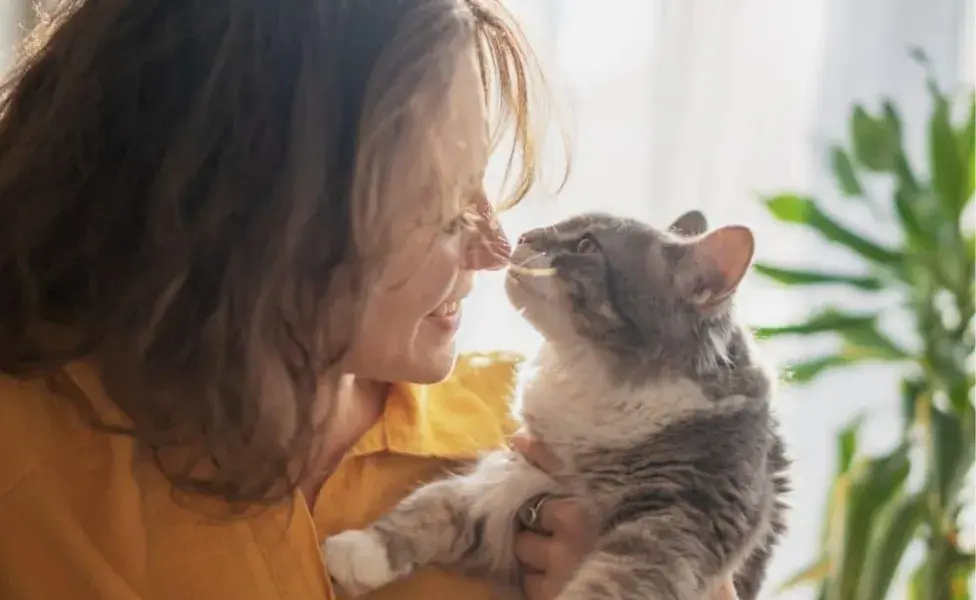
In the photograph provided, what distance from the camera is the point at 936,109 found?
185 cm

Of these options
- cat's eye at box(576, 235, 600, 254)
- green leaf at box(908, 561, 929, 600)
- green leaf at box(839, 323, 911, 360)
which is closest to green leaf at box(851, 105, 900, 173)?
green leaf at box(839, 323, 911, 360)

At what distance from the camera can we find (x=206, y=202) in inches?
37.2

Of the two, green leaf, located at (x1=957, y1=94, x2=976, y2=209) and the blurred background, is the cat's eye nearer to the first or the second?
the blurred background

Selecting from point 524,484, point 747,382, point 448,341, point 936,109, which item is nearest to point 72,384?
point 448,341

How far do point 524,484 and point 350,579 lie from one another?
26cm

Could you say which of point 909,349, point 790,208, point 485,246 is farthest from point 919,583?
point 485,246

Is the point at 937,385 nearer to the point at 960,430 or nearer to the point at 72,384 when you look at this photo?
the point at 960,430

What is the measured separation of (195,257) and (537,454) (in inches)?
20.2

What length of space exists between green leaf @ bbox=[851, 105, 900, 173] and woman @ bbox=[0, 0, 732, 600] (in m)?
1.17

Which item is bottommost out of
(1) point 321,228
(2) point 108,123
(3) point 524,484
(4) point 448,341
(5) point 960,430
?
(5) point 960,430

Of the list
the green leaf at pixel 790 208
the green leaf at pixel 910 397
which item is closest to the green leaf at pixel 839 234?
the green leaf at pixel 790 208

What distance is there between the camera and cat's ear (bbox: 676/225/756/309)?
116 cm

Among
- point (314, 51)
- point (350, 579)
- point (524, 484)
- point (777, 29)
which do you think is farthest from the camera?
point (777, 29)

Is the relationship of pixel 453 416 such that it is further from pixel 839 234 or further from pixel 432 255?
pixel 839 234
